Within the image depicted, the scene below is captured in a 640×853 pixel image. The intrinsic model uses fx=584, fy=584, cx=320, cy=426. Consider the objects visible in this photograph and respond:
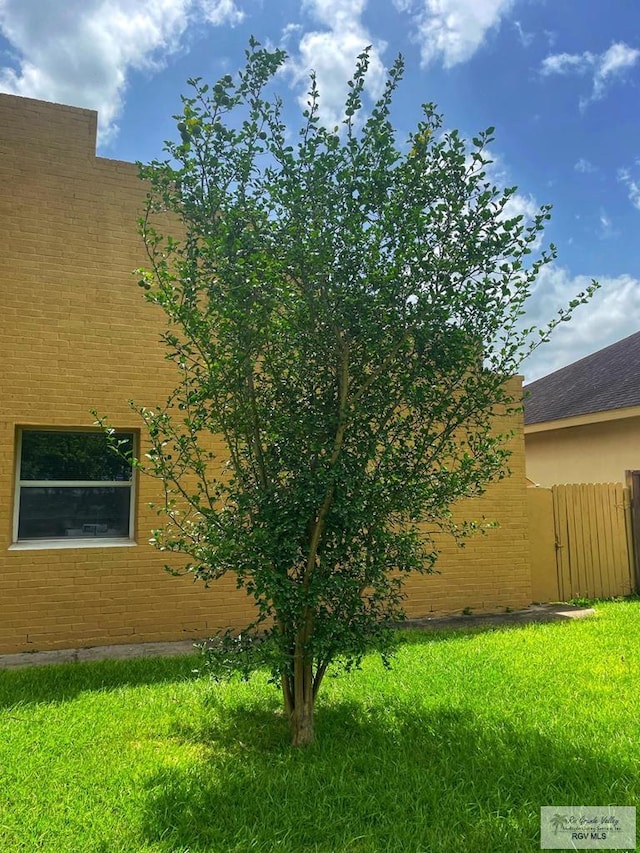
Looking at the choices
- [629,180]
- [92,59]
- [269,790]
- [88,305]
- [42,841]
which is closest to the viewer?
[42,841]

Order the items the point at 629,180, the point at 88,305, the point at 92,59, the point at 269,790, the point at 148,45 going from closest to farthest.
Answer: the point at 269,790
the point at 92,59
the point at 88,305
the point at 148,45
the point at 629,180

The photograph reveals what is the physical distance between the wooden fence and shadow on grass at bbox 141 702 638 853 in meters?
5.14

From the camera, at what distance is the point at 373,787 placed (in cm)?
314

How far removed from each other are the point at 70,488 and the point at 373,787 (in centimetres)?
A: 450

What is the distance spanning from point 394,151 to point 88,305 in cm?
413

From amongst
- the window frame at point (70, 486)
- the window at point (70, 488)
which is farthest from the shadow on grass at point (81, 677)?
the window at point (70, 488)

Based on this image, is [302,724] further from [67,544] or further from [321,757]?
[67,544]

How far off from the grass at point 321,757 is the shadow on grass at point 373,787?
0.01 metres

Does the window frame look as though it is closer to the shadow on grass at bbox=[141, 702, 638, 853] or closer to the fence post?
the shadow on grass at bbox=[141, 702, 638, 853]

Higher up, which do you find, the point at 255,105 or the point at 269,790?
the point at 255,105

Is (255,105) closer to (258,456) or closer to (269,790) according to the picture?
(258,456)

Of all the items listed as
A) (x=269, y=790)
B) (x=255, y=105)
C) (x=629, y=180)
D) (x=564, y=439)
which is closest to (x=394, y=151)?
(x=255, y=105)

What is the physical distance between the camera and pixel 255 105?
367cm

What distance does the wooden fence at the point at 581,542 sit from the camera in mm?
8688
